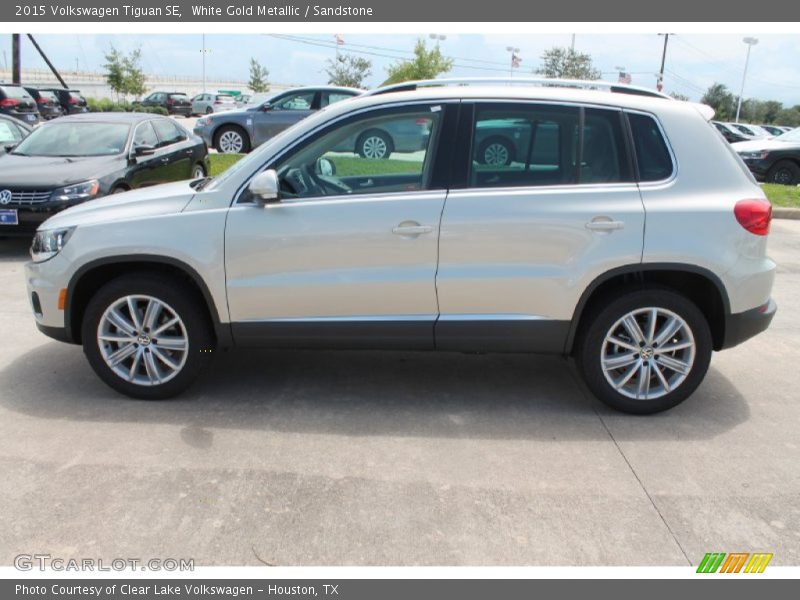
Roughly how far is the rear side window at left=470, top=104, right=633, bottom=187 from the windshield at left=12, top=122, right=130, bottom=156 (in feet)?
20.4

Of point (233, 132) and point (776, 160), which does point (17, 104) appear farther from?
point (776, 160)

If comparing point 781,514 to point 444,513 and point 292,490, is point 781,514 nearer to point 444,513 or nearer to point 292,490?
point 444,513

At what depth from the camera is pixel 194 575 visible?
281 cm

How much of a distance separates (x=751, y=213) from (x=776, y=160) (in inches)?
532

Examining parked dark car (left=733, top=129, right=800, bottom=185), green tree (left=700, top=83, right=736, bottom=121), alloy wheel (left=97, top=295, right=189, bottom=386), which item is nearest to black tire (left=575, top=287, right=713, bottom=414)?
alloy wheel (left=97, top=295, right=189, bottom=386)

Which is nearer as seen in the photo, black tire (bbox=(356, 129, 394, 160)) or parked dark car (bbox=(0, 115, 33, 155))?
black tire (bbox=(356, 129, 394, 160))

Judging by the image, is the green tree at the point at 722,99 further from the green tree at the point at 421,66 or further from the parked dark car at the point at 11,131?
the parked dark car at the point at 11,131

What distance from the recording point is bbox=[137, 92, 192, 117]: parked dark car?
141 feet

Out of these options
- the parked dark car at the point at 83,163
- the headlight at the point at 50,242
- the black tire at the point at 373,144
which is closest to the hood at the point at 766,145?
the parked dark car at the point at 83,163

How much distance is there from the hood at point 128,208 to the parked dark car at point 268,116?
11122 millimetres

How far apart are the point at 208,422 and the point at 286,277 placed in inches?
38.3

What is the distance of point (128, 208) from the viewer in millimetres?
4305

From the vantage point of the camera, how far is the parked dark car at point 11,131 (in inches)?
409

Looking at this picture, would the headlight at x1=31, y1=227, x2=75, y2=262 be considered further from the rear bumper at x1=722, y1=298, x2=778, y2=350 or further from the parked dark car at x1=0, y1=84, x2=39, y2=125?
the parked dark car at x1=0, y1=84, x2=39, y2=125
